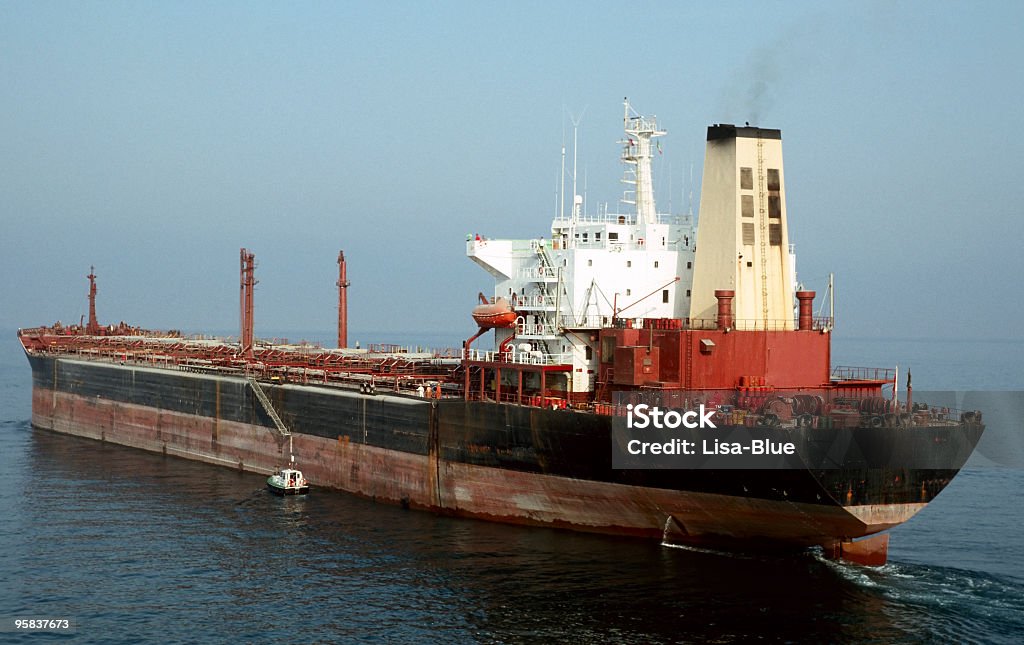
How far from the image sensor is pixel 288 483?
140 feet

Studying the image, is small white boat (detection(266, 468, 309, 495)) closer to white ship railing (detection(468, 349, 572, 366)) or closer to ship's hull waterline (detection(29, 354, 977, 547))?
ship's hull waterline (detection(29, 354, 977, 547))

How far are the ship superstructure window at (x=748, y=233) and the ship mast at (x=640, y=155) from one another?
202 inches

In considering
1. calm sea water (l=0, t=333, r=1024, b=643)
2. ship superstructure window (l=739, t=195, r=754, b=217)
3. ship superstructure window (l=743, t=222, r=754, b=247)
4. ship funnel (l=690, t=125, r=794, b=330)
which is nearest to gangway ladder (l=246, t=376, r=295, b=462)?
calm sea water (l=0, t=333, r=1024, b=643)

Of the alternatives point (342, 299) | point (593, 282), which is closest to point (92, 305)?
point (342, 299)

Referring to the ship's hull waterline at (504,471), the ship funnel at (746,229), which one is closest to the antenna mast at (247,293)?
the ship's hull waterline at (504,471)

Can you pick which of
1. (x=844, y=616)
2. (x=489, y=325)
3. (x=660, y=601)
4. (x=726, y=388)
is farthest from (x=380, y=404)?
(x=844, y=616)

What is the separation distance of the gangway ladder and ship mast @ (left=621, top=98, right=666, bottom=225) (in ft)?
62.3

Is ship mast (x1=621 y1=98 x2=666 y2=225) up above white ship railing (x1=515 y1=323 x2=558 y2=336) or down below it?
above

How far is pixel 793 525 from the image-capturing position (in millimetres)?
30469

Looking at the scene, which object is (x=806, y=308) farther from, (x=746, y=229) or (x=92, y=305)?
(x=92, y=305)

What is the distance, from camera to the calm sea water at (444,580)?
26.0 metres

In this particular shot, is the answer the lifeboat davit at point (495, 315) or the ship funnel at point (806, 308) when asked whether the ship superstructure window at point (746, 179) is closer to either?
the ship funnel at point (806, 308)

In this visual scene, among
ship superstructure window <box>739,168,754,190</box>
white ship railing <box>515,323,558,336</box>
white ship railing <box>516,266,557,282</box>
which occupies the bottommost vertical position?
white ship railing <box>515,323,558,336</box>

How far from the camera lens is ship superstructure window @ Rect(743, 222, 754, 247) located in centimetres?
3494
